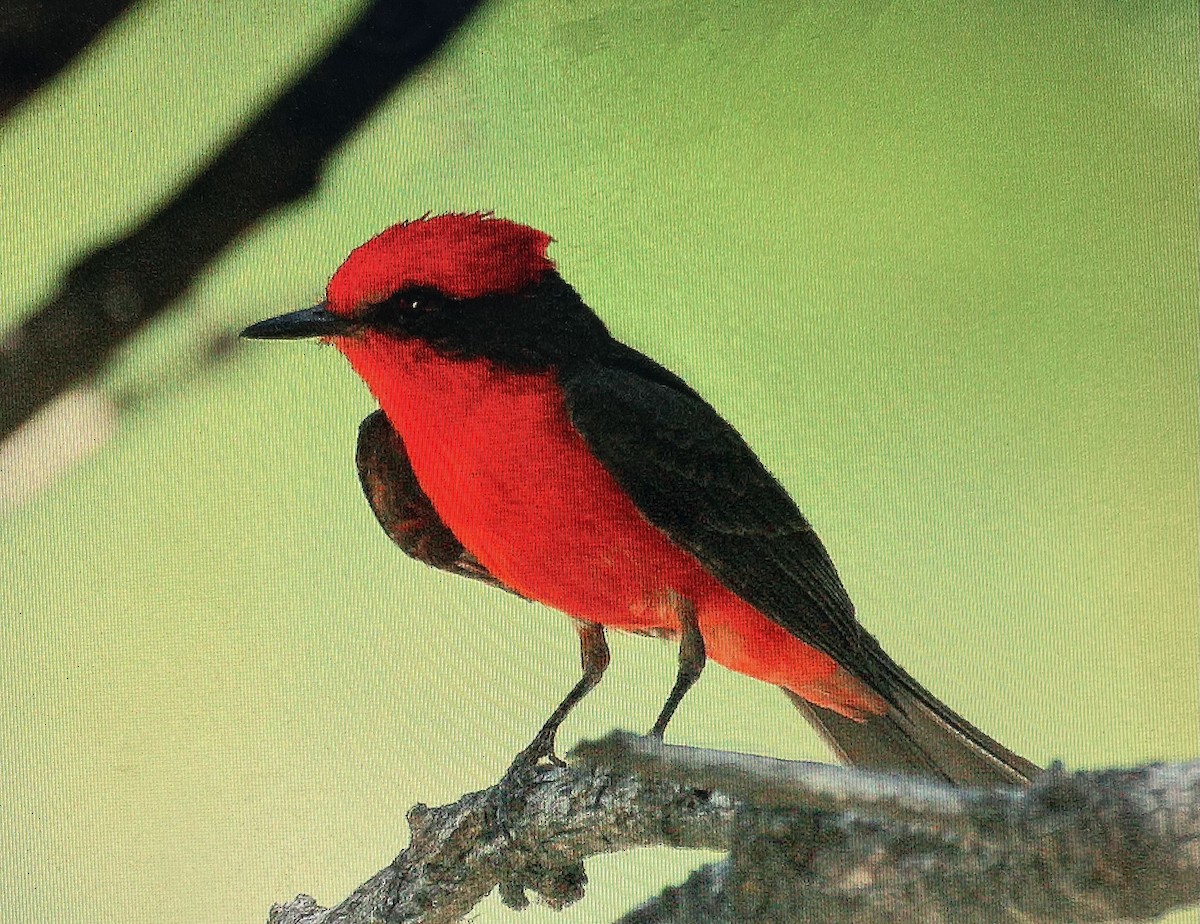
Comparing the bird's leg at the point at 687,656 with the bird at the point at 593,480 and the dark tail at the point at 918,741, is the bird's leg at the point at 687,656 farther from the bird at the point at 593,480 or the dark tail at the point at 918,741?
the dark tail at the point at 918,741

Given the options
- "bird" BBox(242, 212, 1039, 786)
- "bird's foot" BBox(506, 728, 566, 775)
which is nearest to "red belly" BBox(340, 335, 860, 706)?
"bird" BBox(242, 212, 1039, 786)

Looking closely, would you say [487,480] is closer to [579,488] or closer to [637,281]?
[579,488]

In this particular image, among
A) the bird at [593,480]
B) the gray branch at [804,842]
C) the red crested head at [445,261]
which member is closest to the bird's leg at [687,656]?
the bird at [593,480]

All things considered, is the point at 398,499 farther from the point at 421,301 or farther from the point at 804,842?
the point at 804,842

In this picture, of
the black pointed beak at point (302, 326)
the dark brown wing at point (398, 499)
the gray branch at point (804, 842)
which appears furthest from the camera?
the dark brown wing at point (398, 499)

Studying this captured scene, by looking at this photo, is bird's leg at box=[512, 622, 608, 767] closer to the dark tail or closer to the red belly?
the red belly

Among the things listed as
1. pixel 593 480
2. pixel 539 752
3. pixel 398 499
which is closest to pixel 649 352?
pixel 593 480
